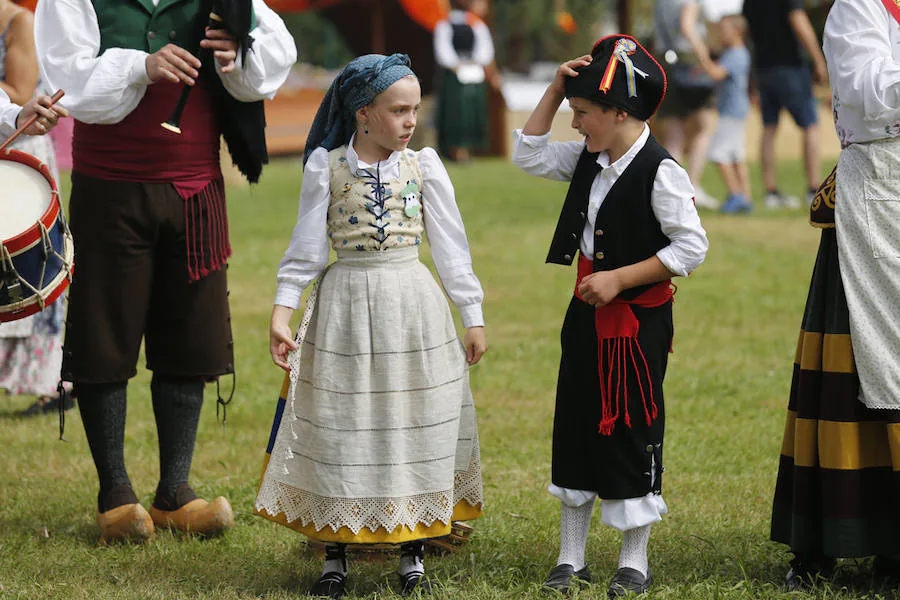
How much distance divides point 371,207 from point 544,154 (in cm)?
53

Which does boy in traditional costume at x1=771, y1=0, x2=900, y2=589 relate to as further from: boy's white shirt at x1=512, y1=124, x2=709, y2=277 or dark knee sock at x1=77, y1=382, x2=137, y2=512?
dark knee sock at x1=77, y1=382, x2=137, y2=512

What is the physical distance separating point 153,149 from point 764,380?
11.0 feet

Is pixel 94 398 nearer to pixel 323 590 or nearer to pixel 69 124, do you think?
pixel 323 590

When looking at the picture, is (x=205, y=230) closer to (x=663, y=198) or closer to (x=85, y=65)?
(x=85, y=65)

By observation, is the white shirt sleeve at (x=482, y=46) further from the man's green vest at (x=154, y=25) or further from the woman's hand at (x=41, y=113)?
the woman's hand at (x=41, y=113)

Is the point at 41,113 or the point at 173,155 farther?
the point at 173,155

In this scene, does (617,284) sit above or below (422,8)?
below

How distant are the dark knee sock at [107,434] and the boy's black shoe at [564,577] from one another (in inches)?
57.9

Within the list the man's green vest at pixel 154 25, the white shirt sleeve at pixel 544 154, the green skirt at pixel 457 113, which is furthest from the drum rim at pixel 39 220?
the green skirt at pixel 457 113

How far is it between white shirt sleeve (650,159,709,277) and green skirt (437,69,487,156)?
1340cm

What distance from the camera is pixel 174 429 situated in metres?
4.26

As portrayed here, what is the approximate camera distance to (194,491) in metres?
4.51

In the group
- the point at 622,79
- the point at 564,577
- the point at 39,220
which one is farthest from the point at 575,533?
the point at 39,220

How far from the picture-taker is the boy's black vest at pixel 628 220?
340 cm
